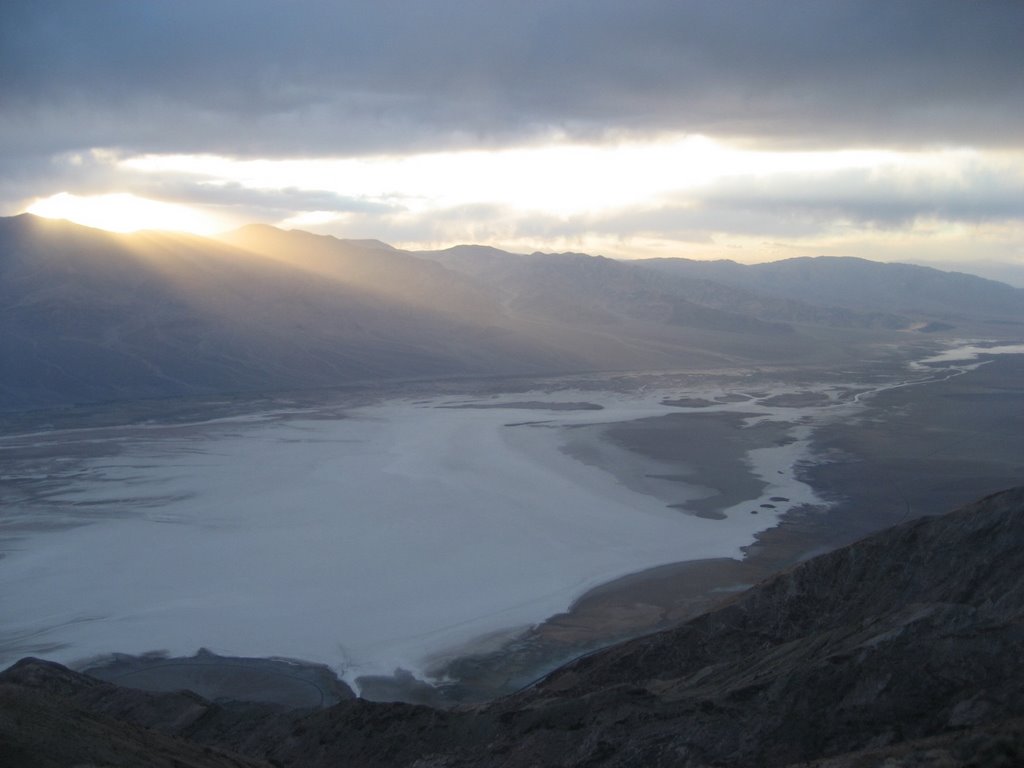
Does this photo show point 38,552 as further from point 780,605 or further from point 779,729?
point 779,729

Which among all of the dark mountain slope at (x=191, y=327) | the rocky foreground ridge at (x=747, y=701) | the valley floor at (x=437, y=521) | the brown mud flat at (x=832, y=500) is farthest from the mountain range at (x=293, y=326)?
the rocky foreground ridge at (x=747, y=701)

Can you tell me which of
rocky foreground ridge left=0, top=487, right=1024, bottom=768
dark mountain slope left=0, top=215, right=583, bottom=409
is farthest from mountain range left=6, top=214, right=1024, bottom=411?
rocky foreground ridge left=0, top=487, right=1024, bottom=768

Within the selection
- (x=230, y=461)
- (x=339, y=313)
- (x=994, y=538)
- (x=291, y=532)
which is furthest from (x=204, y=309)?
(x=994, y=538)

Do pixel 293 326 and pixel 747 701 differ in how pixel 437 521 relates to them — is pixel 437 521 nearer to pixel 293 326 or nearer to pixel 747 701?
pixel 747 701

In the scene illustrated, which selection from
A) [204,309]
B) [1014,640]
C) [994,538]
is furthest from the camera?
[204,309]

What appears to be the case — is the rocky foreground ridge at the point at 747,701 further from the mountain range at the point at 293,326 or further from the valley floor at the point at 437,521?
the mountain range at the point at 293,326
